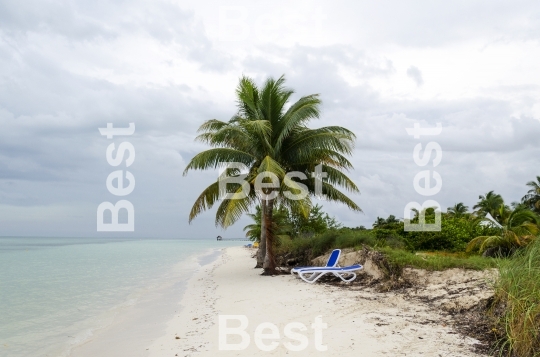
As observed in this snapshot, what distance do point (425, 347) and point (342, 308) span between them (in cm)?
285

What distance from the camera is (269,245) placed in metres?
15.4

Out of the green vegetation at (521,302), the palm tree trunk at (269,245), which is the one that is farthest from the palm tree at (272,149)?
the green vegetation at (521,302)

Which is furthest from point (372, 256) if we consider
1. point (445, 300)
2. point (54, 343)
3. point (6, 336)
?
point (6, 336)

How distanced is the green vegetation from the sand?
0.60 metres

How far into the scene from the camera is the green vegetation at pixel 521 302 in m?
4.80

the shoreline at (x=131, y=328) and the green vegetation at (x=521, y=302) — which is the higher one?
the green vegetation at (x=521, y=302)

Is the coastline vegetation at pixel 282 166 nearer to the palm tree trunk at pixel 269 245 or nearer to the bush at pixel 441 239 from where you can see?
the palm tree trunk at pixel 269 245

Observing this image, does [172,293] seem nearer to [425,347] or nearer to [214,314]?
[214,314]

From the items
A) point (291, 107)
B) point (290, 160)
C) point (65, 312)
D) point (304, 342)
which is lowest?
point (65, 312)

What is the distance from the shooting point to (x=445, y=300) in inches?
321

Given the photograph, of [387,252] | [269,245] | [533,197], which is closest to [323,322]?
[387,252]

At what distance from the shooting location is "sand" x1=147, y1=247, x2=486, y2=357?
18.7ft

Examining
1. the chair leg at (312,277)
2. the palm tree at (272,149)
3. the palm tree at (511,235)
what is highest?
the palm tree at (272,149)

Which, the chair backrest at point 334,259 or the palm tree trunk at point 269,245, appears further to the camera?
the palm tree trunk at point 269,245
